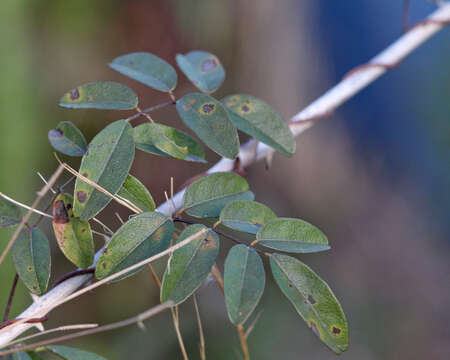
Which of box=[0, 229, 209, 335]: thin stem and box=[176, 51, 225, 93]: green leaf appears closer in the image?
box=[0, 229, 209, 335]: thin stem

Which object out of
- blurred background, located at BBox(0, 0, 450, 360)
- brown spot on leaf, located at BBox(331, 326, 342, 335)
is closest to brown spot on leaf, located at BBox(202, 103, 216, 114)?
brown spot on leaf, located at BBox(331, 326, 342, 335)

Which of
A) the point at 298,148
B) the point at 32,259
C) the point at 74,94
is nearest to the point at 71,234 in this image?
the point at 32,259

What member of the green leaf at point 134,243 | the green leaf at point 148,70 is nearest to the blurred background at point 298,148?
the green leaf at point 148,70

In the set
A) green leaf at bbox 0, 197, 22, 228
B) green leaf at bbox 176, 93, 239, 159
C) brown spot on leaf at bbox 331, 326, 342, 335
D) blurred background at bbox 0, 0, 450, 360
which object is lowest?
blurred background at bbox 0, 0, 450, 360

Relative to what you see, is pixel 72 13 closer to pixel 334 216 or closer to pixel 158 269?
pixel 158 269

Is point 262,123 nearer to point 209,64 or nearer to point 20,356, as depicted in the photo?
point 209,64

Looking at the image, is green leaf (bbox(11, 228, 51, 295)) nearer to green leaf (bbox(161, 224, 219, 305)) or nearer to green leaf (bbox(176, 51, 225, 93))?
green leaf (bbox(161, 224, 219, 305))

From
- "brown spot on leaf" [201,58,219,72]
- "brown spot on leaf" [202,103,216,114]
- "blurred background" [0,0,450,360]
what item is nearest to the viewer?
"brown spot on leaf" [202,103,216,114]
